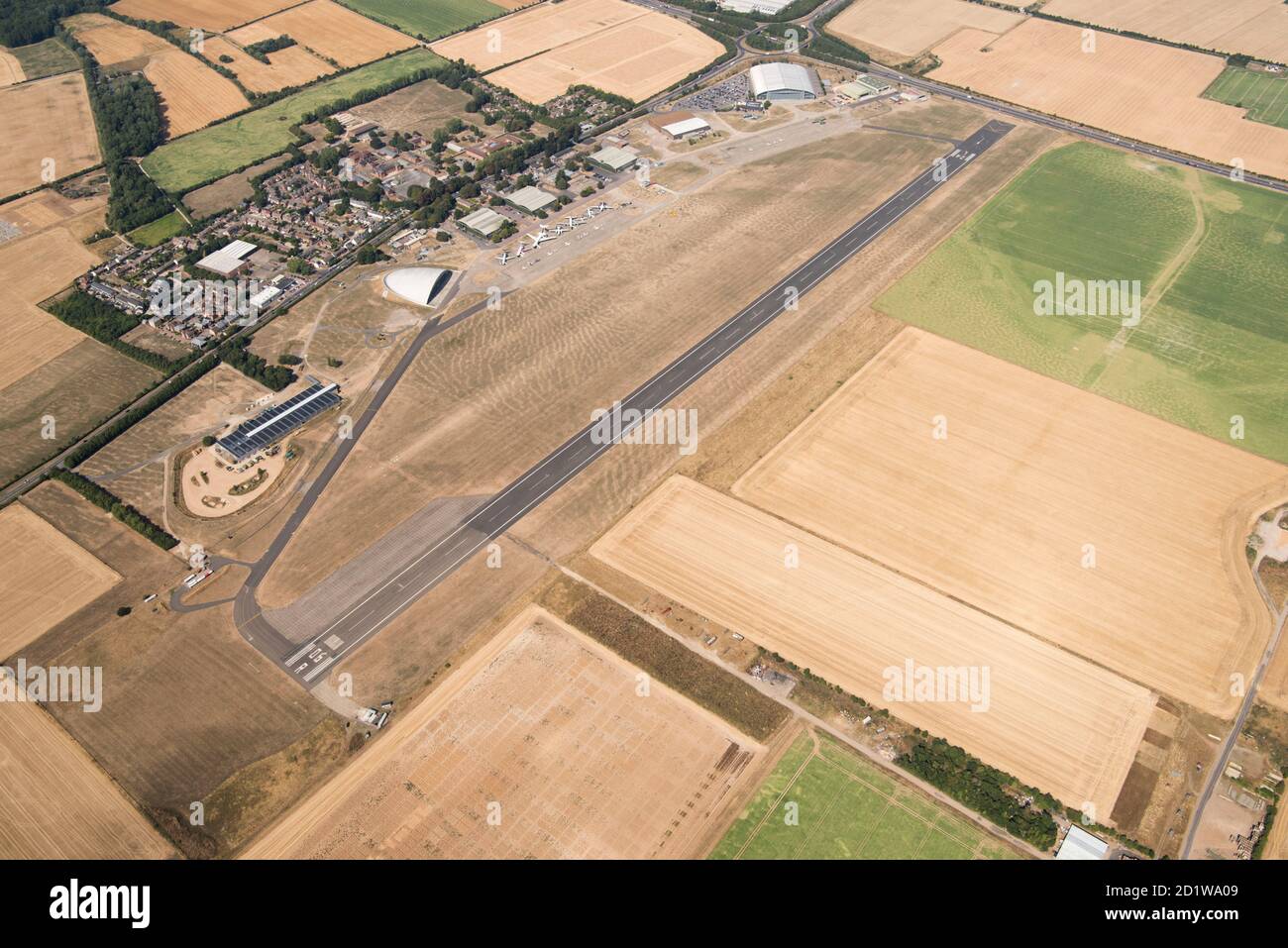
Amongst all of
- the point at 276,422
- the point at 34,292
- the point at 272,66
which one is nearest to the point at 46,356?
the point at 34,292

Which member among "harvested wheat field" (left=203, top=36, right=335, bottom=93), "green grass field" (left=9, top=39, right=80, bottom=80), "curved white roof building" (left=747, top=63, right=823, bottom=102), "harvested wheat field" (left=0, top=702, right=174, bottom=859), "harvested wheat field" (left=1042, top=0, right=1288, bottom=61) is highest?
"harvested wheat field" (left=1042, top=0, right=1288, bottom=61)

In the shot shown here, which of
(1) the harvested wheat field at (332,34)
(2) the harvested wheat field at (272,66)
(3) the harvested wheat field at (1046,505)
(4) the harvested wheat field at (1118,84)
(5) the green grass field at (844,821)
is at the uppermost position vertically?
(4) the harvested wheat field at (1118,84)

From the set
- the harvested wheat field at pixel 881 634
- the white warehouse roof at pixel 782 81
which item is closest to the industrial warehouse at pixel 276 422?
the harvested wheat field at pixel 881 634

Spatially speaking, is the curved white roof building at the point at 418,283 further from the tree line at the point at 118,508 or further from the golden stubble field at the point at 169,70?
the golden stubble field at the point at 169,70

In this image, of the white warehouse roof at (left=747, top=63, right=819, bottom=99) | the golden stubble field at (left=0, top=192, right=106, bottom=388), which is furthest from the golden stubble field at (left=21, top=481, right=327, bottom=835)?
the white warehouse roof at (left=747, top=63, right=819, bottom=99)

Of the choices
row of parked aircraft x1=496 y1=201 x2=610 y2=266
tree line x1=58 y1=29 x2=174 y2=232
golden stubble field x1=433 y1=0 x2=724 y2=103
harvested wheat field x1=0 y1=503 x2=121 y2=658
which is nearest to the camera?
harvested wheat field x1=0 y1=503 x2=121 y2=658

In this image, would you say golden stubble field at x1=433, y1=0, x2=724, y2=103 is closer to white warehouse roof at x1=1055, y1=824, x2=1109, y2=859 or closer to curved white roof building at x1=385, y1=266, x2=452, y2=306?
curved white roof building at x1=385, y1=266, x2=452, y2=306
